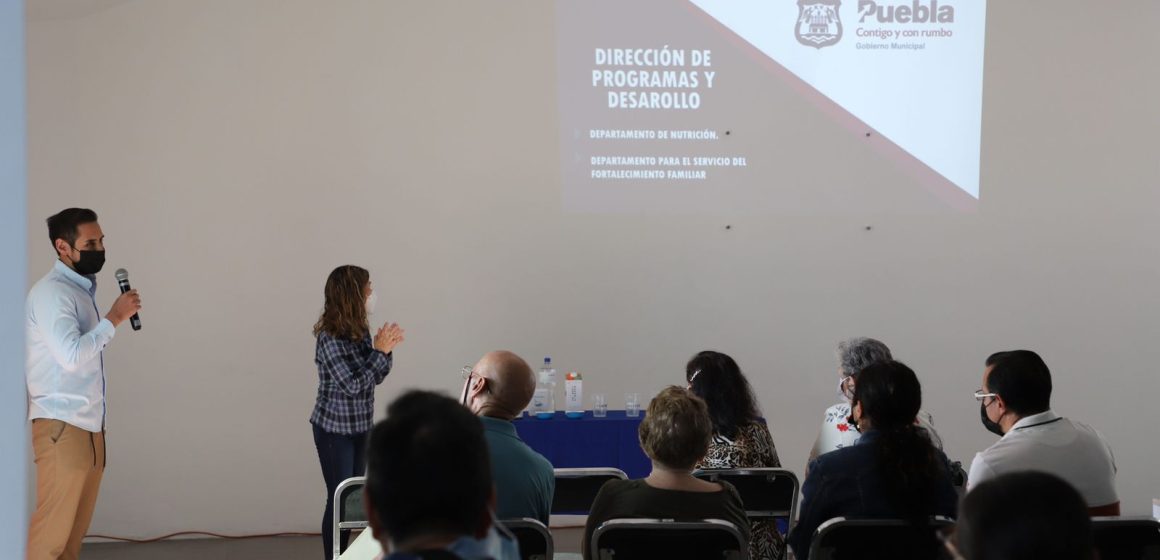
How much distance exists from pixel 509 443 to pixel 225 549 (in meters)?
3.19

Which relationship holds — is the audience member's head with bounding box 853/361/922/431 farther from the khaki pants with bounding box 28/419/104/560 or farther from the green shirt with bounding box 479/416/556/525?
the khaki pants with bounding box 28/419/104/560

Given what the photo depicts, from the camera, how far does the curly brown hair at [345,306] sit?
161 inches

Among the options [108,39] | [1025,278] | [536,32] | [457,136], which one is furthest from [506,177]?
[1025,278]

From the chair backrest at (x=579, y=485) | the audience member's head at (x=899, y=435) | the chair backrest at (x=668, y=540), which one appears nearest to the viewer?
the chair backrest at (x=668, y=540)

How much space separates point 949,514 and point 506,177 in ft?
10.5

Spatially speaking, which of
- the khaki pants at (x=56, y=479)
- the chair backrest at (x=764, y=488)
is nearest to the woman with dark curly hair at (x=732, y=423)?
the chair backrest at (x=764, y=488)

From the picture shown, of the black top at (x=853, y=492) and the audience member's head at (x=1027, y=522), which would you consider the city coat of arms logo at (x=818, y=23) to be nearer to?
the black top at (x=853, y=492)

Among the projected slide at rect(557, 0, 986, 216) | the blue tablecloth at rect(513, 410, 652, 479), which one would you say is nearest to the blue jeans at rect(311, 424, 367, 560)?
the blue tablecloth at rect(513, 410, 652, 479)

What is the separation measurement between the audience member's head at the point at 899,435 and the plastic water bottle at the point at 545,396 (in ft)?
7.26

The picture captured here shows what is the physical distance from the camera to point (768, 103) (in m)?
5.19

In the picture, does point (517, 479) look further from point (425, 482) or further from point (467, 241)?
point (467, 241)

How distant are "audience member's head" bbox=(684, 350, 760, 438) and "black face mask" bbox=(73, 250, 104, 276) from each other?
97.5 inches

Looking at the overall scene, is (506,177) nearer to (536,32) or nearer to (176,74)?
(536,32)

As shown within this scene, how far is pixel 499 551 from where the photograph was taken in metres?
1.49
